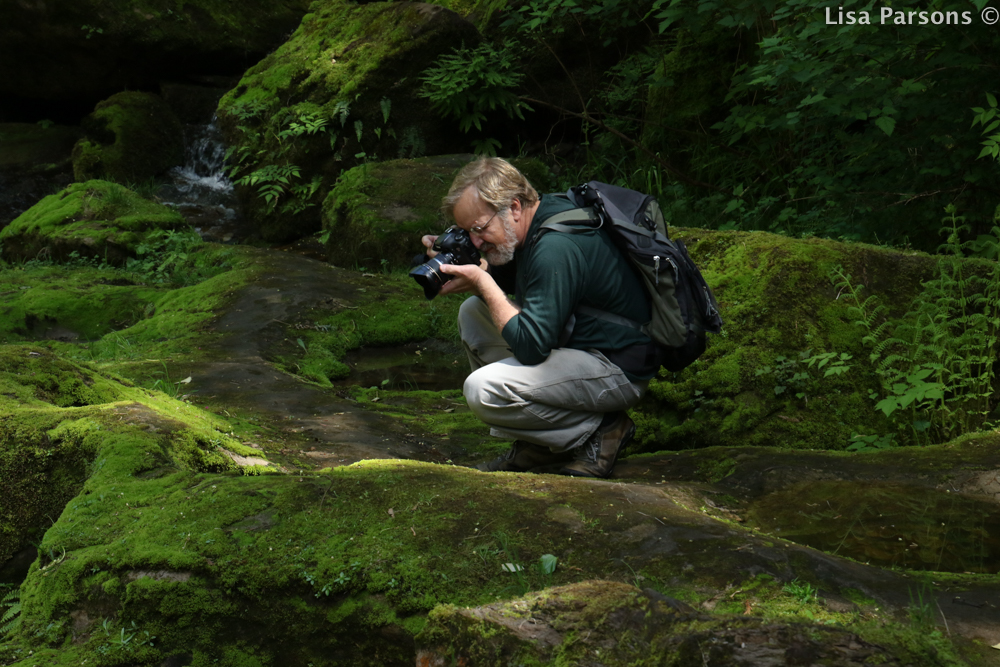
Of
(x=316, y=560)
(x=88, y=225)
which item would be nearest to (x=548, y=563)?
(x=316, y=560)

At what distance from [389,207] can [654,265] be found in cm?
667

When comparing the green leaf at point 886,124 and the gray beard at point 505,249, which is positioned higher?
the green leaf at point 886,124

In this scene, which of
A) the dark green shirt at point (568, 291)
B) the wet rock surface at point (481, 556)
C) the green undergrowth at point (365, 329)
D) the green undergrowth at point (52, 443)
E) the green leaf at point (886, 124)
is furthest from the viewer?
the green undergrowth at point (365, 329)

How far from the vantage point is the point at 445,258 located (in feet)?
13.4

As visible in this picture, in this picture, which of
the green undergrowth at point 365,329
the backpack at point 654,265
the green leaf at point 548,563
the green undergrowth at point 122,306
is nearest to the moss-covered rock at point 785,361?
the backpack at point 654,265

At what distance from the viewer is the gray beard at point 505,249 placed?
4144mm

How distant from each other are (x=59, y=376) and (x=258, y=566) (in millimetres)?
2391

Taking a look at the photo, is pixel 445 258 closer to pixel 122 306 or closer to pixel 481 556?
pixel 481 556

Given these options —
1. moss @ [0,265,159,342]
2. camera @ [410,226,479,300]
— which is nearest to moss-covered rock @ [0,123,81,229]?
moss @ [0,265,159,342]

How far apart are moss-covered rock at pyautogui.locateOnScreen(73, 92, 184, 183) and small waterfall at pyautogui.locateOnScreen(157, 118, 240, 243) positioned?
281mm

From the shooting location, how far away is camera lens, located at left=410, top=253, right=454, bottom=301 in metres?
3.97

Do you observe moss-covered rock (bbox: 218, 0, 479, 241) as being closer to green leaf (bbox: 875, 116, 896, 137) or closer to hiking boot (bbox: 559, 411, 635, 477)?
green leaf (bbox: 875, 116, 896, 137)

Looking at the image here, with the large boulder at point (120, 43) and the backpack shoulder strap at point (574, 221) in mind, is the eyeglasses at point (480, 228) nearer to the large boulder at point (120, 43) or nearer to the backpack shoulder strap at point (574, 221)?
the backpack shoulder strap at point (574, 221)

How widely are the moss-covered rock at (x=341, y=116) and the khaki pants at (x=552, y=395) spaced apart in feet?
27.8
